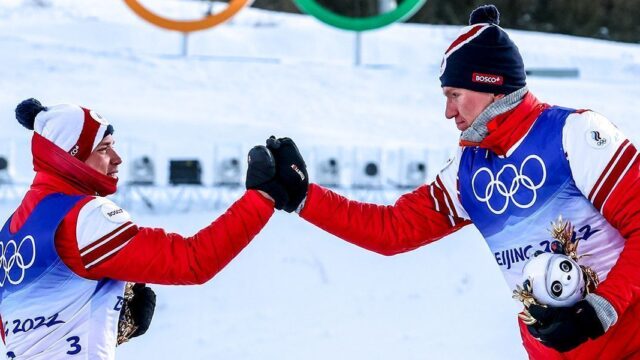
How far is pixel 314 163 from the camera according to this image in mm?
8906

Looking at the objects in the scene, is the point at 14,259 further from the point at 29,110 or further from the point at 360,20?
the point at 360,20

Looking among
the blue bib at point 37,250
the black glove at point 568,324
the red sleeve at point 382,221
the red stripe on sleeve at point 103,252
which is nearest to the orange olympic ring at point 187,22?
the red sleeve at point 382,221

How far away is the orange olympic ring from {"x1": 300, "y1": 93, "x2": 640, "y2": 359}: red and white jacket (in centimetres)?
664

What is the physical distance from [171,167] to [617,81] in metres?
6.98

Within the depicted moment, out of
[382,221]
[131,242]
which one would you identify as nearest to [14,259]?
[131,242]

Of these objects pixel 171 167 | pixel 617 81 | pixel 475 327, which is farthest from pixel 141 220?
pixel 617 81

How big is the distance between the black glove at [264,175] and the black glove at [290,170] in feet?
0.15

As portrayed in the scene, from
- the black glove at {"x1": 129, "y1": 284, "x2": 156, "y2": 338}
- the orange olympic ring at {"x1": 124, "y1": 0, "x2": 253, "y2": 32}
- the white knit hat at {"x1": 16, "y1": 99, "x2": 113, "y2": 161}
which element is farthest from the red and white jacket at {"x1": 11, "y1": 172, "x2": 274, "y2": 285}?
the orange olympic ring at {"x1": 124, "y1": 0, "x2": 253, "y2": 32}

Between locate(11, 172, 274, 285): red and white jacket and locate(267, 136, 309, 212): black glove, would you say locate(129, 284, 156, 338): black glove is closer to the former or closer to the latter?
locate(11, 172, 274, 285): red and white jacket

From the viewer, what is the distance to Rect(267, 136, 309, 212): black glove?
2818mm

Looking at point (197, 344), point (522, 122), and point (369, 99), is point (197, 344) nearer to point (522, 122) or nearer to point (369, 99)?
point (522, 122)

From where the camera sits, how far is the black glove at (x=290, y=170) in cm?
282

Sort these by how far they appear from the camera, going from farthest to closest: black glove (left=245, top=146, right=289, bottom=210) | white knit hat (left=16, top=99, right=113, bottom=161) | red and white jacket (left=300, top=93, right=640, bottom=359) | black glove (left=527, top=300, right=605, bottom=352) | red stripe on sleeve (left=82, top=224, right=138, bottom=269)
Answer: black glove (left=245, top=146, right=289, bottom=210) < white knit hat (left=16, top=99, right=113, bottom=161) < red stripe on sleeve (left=82, top=224, right=138, bottom=269) < red and white jacket (left=300, top=93, right=640, bottom=359) < black glove (left=527, top=300, right=605, bottom=352)

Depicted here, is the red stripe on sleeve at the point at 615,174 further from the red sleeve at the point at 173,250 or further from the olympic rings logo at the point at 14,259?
the olympic rings logo at the point at 14,259
